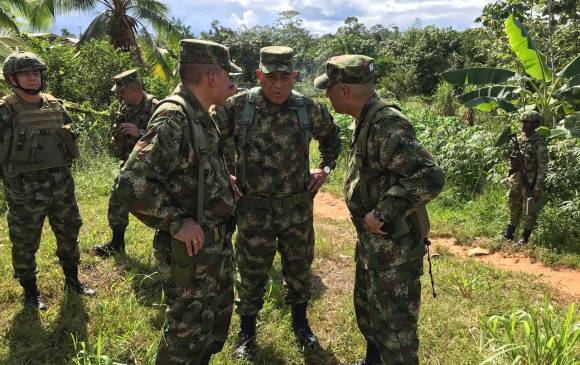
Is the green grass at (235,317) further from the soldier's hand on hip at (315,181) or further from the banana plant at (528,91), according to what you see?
the banana plant at (528,91)

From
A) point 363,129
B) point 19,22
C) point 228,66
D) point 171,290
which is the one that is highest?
point 19,22

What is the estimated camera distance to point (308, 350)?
330cm

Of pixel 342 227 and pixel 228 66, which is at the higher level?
pixel 228 66

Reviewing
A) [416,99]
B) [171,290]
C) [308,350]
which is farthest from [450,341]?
[416,99]

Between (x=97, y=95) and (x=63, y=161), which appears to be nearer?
(x=63, y=161)

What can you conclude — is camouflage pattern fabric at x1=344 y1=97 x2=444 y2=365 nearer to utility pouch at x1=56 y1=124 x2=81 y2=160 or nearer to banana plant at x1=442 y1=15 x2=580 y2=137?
utility pouch at x1=56 y1=124 x2=81 y2=160

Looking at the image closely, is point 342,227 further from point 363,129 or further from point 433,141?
point 363,129

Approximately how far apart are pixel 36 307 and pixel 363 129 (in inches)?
122

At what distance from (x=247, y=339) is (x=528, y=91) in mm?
6407

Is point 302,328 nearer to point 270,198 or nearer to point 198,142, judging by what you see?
point 270,198

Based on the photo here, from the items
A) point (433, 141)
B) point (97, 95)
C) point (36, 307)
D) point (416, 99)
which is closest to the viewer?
point (36, 307)

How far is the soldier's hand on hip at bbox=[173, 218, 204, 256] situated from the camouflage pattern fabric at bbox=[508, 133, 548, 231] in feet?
16.2

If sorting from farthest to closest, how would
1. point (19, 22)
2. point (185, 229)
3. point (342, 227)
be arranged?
1. point (19, 22)
2. point (342, 227)
3. point (185, 229)

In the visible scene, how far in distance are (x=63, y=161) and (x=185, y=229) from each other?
83.2 inches
